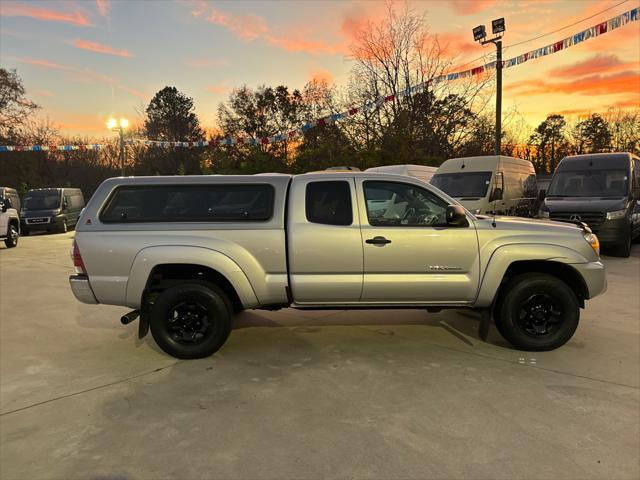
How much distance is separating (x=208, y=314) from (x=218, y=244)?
0.74 meters

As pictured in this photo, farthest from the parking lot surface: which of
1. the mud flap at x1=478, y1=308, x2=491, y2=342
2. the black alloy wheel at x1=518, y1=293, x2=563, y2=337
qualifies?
the black alloy wheel at x1=518, y1=293, x2=563, y2=337

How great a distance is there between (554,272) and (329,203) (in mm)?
2559

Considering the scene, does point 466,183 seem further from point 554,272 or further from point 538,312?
point 538,312

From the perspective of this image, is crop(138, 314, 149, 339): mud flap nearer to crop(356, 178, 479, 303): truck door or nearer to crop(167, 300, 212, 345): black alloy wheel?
crop(167, 300, 212, 345): black alloy wheel

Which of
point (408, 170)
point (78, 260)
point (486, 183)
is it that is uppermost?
point (408, 170)

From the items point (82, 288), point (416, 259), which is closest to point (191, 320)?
point (82, 288)

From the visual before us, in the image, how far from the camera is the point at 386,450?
9.41 ft

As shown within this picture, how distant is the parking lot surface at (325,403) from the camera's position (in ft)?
9.04

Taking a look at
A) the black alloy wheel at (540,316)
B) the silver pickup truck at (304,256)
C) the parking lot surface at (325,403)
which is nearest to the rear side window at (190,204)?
the silver pickup truck at (304,256)

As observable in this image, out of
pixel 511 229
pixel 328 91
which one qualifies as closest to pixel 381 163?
pixel 328 91

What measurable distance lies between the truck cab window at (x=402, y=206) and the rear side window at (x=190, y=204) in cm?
107

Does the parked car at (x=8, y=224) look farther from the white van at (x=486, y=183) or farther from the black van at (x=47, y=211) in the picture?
the white van at (x=486, y=183)

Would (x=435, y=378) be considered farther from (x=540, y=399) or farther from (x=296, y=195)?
(x=296, y=195)

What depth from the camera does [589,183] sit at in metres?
11.2
